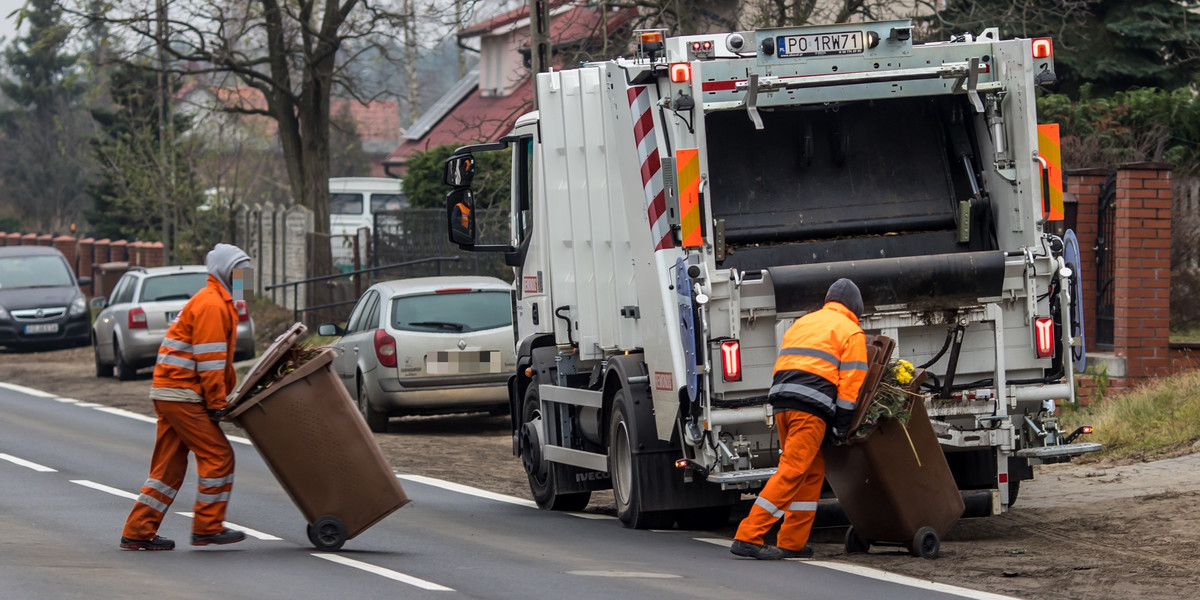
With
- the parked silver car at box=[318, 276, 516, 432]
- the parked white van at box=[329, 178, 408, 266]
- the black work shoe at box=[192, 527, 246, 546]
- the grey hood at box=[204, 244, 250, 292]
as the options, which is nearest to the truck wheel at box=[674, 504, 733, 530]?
the black work shoe at box=[192, 527, 246, 546]

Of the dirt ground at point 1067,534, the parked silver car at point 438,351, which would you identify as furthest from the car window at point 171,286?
the dirt ground at point 1067,534

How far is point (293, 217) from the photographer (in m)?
30.3

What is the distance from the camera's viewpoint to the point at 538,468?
11.2 m

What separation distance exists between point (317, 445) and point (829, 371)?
2.63 meters

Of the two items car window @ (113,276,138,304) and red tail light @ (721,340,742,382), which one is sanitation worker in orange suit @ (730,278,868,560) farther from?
car window @ (113,276,138,304)

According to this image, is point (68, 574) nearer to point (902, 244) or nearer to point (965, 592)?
point (965, 592)

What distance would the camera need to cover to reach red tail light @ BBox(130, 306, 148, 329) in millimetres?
22078

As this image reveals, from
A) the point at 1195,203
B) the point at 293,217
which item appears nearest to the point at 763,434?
the point at 1195,203

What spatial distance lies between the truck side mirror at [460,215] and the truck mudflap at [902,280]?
11.3ft

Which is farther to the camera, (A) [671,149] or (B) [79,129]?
(B) [79,129]

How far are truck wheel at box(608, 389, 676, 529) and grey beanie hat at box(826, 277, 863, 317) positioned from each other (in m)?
1.69

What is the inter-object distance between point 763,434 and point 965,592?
66.4 inches

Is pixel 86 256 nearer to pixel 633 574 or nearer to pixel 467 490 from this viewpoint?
pixel 467 490

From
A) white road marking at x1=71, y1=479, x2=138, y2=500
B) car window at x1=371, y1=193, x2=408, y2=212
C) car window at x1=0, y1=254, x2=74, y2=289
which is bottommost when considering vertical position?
white road marking at x1=71, y1=479, x2=138, y2=500
